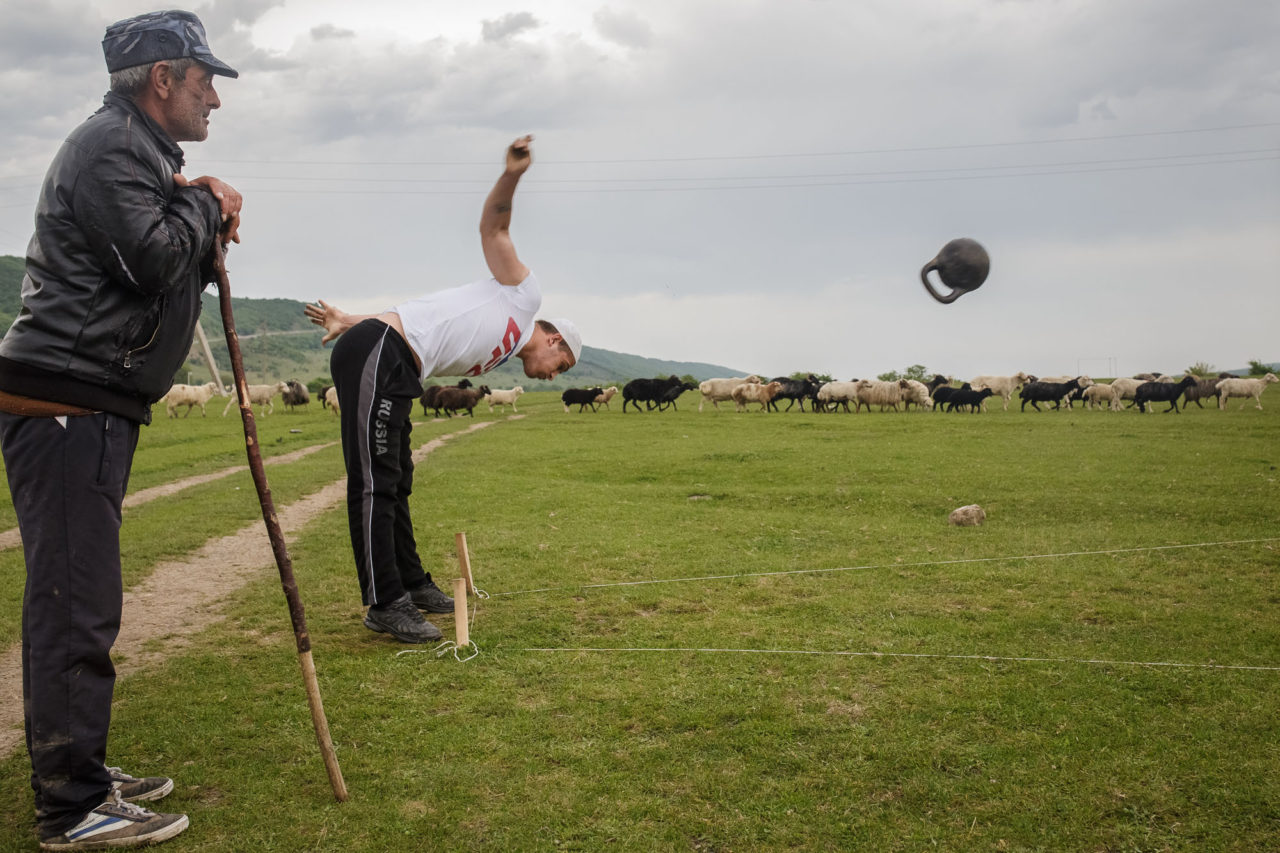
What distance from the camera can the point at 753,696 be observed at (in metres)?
4.71

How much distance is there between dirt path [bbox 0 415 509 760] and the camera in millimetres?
5238

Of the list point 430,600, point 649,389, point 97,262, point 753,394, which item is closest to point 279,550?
point 97,262

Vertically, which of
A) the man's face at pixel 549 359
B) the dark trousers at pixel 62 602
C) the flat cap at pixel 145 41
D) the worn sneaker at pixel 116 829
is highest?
the flat cap at pixel 145 41

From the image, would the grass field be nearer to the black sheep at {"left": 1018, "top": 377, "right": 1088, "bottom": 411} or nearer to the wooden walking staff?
the wooden walking staff

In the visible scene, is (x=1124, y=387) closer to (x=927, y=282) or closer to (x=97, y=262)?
(x=927, y=282)

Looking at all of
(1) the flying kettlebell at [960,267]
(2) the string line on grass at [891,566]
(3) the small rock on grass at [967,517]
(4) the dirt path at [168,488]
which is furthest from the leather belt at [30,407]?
(3) the small rock on grass at [967,517]

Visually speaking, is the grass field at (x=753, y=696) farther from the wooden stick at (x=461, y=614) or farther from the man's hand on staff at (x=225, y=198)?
the man's hand on staff at (x=225, y=198)

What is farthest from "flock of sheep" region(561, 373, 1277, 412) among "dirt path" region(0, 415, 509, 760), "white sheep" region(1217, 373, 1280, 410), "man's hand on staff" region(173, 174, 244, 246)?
"man's hand on staff" region(173, 174, 244, 246)

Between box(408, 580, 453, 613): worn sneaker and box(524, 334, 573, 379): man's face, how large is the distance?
1740mm

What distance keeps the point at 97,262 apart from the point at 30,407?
59 centimetres

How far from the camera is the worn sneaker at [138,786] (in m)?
3.60

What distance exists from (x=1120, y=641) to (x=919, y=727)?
226cm

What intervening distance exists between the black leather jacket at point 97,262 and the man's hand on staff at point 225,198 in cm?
21

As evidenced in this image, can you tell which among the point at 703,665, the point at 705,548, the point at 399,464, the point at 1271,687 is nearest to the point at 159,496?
the point at 705,548
